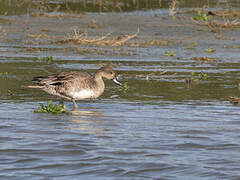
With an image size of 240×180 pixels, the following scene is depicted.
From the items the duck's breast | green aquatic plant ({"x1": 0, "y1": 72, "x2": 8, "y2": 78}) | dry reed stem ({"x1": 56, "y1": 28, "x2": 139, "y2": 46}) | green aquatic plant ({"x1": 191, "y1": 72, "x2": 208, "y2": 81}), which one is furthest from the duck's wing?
dry reed stem ({"x1": 56, "y1": 28, "x2": 139, "y2": 46})

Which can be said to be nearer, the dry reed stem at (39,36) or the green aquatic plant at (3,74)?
the green aquatic plant at (3,74)

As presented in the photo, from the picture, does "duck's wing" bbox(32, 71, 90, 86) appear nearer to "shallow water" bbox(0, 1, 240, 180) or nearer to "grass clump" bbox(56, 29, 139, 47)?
"shallow water" bbox(0, 1, 240, 180)

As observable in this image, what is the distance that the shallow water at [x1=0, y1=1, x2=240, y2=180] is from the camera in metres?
6.80

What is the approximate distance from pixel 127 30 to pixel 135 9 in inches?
219

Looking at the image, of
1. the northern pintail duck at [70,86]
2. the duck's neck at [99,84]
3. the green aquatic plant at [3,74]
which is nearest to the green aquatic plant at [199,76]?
the duck's neck at [99,84]

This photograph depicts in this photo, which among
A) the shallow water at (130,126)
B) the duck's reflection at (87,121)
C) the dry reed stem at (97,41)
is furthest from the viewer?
the dry reed stem at (97,41)

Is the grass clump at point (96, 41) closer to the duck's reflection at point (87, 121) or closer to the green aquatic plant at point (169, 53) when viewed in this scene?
the green aquatic plant at point (169, 53)

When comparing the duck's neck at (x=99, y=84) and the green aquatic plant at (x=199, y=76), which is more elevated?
the duck's neck at (x=99, y=84)

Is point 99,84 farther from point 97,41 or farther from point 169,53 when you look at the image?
point 97,41

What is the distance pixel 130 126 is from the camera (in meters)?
8.91

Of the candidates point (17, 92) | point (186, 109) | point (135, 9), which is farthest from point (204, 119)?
point (135, 9)

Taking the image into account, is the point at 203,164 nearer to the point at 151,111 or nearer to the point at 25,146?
the point at 25,146

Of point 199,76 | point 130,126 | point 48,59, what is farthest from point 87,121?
point 48,59

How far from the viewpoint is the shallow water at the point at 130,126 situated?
6797mm
